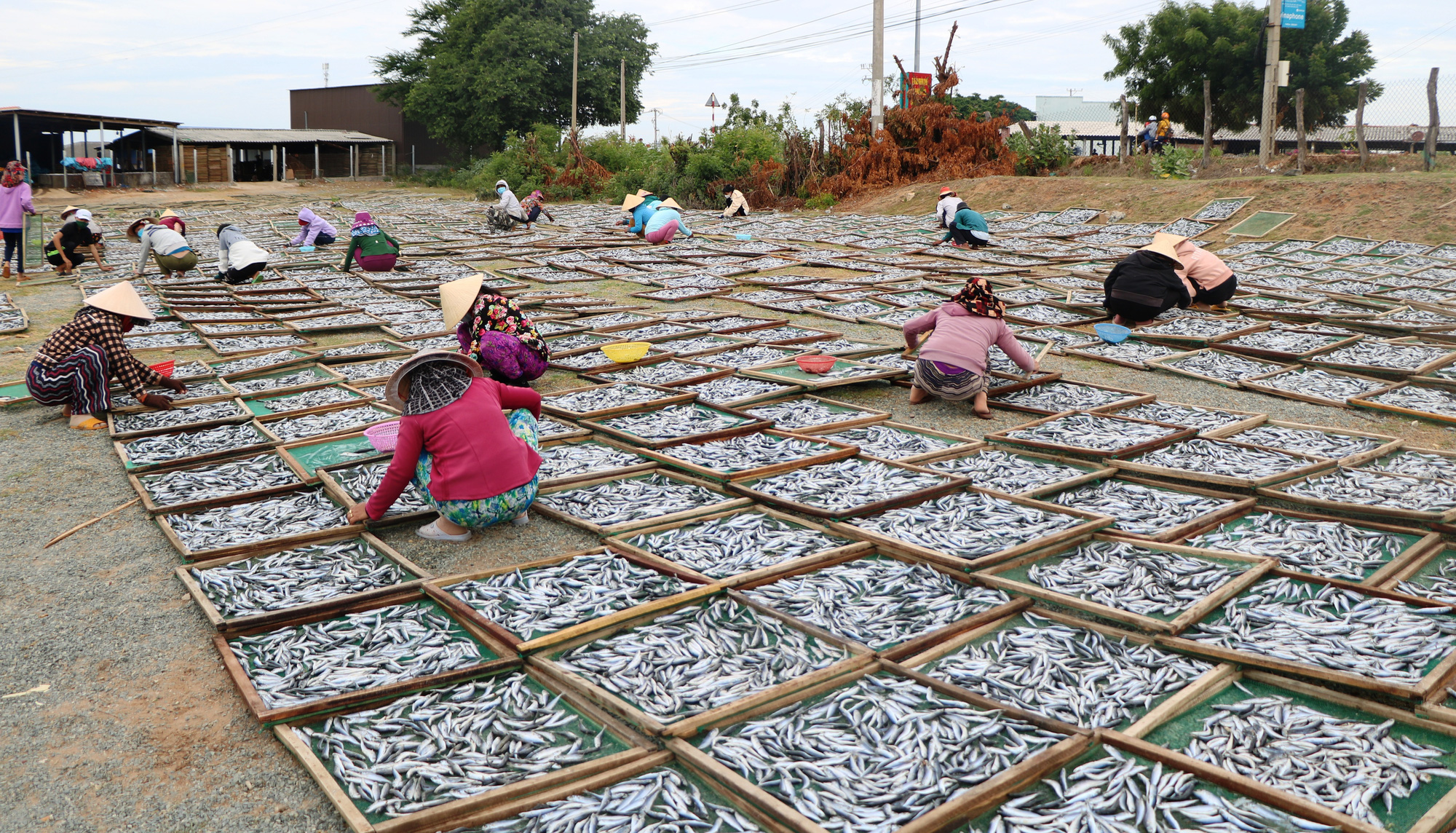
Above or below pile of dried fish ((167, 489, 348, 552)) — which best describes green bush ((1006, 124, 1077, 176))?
above

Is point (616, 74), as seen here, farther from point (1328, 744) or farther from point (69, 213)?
point (1328, 744)

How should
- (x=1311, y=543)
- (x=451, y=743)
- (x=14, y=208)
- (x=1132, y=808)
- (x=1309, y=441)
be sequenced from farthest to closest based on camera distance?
1. (x=14, y=208)
2. (x=1309, y=441)
3. (x=1311, y=543)
4. (x=451, y=743)
5. (x=1132, y=808)

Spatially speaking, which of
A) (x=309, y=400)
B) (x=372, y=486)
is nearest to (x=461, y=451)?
(x=372, y=486)

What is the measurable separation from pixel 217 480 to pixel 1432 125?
19.1m

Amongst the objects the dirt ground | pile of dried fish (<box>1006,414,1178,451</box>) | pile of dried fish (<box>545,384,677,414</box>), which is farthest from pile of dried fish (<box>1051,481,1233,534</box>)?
pile of dried fish (<box>545,384,677,414</box>)

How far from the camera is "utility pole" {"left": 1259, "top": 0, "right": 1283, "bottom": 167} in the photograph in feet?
51.8

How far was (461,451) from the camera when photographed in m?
3.92

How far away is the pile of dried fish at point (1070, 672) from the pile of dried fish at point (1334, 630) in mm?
236

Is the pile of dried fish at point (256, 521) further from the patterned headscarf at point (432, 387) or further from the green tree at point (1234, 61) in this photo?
the green tree at point (1234, 61)

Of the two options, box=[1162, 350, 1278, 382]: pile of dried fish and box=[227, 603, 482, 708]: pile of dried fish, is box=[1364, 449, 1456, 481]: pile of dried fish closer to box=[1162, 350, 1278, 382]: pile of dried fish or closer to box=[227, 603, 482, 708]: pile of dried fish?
box=[1162, 350, 1278, 382]: pile of dried fish

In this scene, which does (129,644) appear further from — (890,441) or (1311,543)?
(1311,543)

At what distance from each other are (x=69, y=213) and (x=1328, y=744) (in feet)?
46.3

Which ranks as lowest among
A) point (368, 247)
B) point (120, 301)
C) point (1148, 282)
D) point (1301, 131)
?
point (120, 301)

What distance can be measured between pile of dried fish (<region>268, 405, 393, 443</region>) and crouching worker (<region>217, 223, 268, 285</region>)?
18.8ft
